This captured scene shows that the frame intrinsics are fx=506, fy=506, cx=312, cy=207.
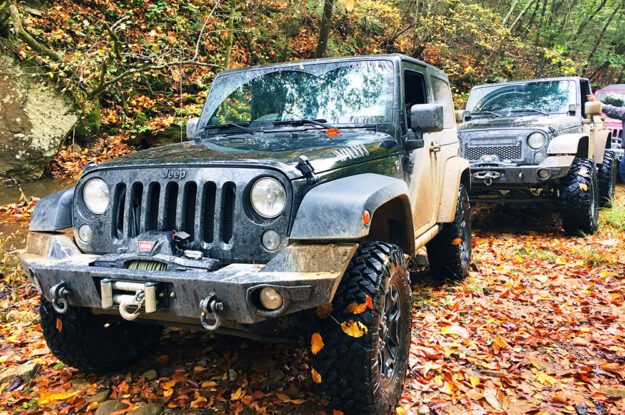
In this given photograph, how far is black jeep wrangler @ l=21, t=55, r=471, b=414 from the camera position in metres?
2.25

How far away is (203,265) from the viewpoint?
2.33 metres

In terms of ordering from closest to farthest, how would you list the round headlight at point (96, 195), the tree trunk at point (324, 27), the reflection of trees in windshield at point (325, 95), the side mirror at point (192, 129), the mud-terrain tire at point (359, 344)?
the mud-terrain tire at point (359, 344)
the round headlight at point (96, 195)
the reflection of trees in windshield at point (325, 95)
the side mirror at point (192, 129)
the tree trunk at point (324, 27)

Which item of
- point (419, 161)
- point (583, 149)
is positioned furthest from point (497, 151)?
point (419, 161)

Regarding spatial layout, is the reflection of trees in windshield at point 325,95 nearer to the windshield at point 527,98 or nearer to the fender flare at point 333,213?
the fender flare at point 333,213

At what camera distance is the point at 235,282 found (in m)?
2.12

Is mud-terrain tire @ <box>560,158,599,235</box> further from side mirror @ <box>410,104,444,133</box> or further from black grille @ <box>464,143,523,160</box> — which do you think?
side mirror @ <box>410,104,444,133</box>

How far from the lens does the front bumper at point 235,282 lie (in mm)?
2148

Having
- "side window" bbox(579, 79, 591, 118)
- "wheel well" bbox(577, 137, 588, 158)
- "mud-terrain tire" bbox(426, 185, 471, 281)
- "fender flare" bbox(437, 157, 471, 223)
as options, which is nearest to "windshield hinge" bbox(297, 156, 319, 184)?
"fender flare" bbox(437, 157, 471, 223)

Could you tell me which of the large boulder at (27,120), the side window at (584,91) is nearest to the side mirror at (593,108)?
the side window at (584,91)

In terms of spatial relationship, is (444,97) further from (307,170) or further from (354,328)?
(354,328)

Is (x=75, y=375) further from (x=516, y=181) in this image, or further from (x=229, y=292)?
(x=516, y=181)

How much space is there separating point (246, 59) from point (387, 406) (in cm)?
1086

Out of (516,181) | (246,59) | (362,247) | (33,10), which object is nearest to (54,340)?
(362,247)

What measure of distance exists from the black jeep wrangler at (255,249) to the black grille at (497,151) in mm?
3379
